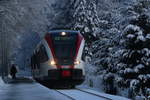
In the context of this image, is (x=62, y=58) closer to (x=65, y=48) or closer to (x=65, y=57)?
(x=65, y=57)

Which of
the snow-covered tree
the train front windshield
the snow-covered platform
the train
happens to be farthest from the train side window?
the snow-covered tree

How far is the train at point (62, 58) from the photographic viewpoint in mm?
23891

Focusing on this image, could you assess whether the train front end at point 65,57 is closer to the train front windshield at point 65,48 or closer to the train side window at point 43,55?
the train front windshield at point 65,48

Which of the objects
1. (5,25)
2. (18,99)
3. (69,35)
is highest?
(5,25)

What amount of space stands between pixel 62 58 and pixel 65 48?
633mm

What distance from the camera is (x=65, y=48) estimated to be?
2436 cm

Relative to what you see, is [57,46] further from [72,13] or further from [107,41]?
[72,13]

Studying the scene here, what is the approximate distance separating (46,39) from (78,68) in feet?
7.89

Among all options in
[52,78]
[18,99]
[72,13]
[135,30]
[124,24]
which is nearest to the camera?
[18,99]

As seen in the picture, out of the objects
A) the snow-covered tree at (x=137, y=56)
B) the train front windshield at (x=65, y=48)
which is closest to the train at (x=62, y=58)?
the train front windshield at (x=65, y=48)

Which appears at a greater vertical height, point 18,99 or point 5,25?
point 5,25

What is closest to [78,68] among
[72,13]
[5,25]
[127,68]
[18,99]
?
[127,68]

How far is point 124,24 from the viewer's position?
70.0ft

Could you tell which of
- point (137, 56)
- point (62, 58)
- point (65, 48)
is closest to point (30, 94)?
point (137, 56)
